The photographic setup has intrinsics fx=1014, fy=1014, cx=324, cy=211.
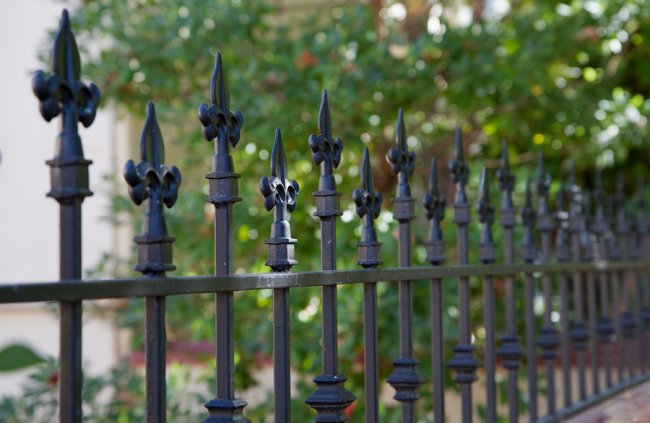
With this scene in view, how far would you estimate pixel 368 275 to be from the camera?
6.67 feet

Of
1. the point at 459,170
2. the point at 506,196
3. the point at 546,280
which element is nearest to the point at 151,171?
the point at 459,170

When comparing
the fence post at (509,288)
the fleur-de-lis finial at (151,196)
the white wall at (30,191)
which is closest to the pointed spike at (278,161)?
the fleur-de-lis finial at (151,196)

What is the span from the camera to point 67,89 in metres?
1.27

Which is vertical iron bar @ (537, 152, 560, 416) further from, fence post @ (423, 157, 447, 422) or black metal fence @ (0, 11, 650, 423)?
fence post @ (423, 157, 447, 422)

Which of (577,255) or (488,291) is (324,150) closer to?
(488,291)

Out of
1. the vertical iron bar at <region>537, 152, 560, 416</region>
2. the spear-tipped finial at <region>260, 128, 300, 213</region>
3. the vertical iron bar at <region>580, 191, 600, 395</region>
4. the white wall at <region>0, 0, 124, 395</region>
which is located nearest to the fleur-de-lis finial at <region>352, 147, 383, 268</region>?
the spear-tipped finial at <region>260, 128, 300, 213</region>

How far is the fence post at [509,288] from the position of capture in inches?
111

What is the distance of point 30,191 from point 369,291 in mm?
5499

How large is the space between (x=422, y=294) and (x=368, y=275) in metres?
2.28

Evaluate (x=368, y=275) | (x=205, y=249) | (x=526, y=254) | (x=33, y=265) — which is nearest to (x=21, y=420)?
(x=205, y=249)

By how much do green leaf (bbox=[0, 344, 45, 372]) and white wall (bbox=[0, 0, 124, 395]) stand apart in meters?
6.08

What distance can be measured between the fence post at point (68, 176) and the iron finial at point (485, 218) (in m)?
1.55

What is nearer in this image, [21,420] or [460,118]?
[21,420]

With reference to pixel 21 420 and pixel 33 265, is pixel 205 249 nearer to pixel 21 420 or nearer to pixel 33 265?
pixel 21 420
